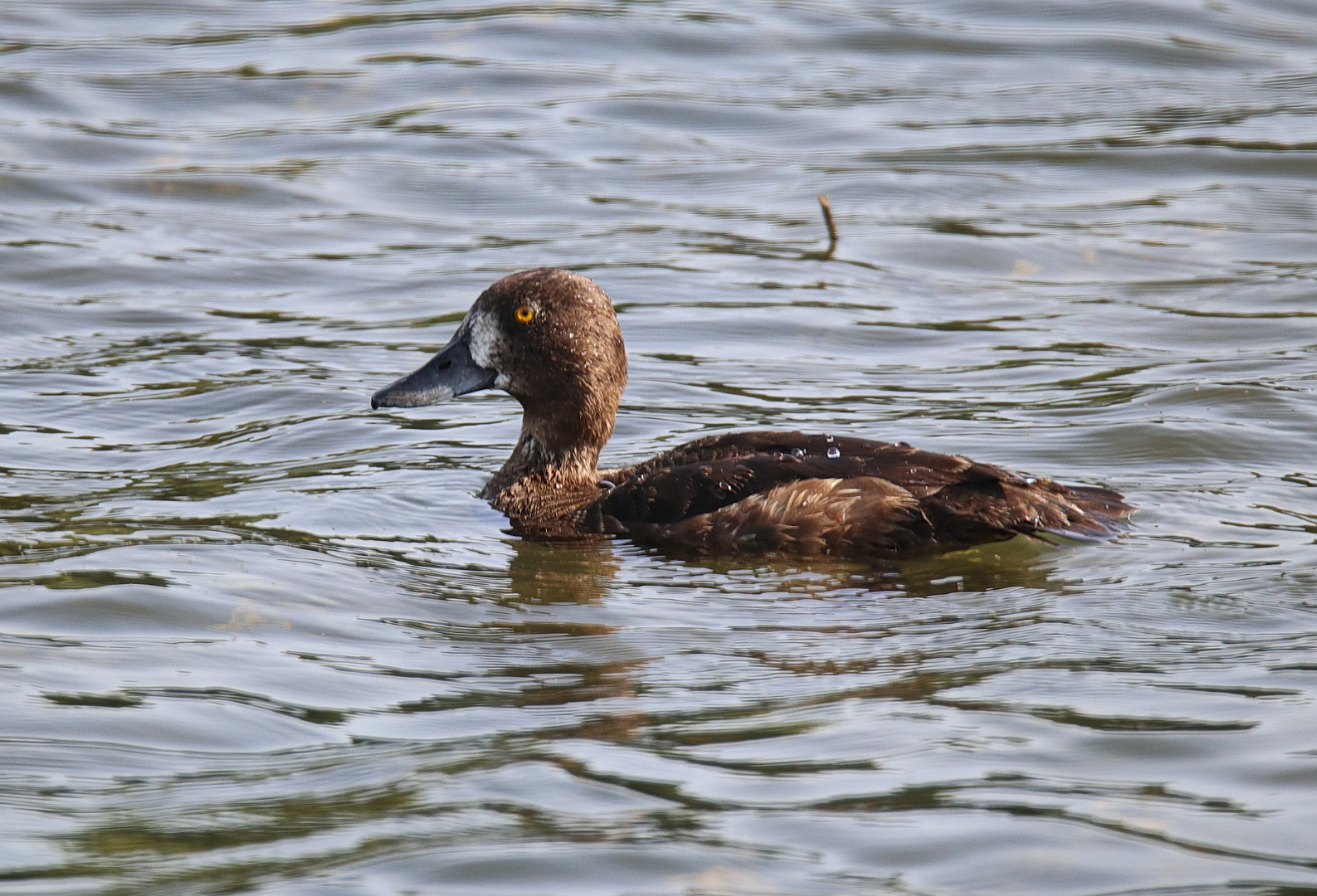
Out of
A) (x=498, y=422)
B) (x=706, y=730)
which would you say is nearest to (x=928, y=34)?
(x=498, y=422)

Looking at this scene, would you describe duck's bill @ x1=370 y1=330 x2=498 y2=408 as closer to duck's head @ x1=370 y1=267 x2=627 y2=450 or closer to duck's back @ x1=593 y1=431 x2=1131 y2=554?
duck's head @ x1=370 y1=267 x2=627 y2=450

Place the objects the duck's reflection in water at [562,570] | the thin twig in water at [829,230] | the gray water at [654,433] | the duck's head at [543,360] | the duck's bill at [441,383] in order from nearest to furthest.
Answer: the gray water at [654,433] → the duck's reflection in water at [562,570] → the duck's head at [543,360] → the duck's bill at [441,383] → the thin twig in water at [829,230]

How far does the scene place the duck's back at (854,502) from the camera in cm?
683

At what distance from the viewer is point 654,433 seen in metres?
9.23

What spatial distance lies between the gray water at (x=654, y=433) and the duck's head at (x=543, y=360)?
532 millimetres

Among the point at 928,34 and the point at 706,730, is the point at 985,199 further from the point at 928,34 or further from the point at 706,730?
the point at 706,730

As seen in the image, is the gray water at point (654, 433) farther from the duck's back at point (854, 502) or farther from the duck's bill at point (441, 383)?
the duck's bill at point (441, 383)

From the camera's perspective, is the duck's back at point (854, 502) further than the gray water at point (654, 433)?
Yes

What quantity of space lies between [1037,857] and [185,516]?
14.2 ft

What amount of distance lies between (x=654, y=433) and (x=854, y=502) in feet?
8.02

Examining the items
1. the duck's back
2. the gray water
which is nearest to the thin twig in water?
the gray water

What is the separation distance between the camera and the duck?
22.6 feet

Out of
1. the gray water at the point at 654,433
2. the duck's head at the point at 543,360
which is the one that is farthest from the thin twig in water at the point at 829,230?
the duck's head at the point at 543,360

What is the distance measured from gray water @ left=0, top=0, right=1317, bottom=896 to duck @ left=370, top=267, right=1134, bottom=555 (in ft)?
Answer: 0.51
